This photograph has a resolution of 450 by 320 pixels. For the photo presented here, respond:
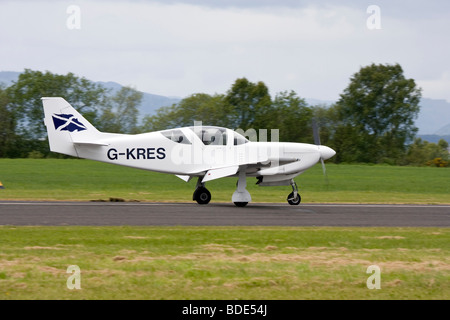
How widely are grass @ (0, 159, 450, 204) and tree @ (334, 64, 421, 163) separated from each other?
1137 inches

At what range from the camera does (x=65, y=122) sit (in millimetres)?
20453

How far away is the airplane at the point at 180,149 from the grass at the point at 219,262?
572 cm

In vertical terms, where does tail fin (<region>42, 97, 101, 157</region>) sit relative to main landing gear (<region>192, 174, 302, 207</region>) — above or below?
above

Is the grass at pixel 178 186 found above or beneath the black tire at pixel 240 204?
above

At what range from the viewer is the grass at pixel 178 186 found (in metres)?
25.3

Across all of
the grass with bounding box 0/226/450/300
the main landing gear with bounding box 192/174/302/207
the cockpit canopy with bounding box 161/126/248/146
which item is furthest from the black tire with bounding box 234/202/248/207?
the grass with bounding box 0/226/450/300

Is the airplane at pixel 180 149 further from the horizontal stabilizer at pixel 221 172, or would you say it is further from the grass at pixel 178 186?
the grass at pixel 178 186

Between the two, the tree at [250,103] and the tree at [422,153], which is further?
the tree at [422,153]

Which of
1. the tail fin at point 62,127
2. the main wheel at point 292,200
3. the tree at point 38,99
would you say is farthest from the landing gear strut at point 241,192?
the tree at point 38,99

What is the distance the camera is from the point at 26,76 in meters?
67.9

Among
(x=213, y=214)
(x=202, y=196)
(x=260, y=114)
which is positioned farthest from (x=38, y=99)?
(x=213, y=214)

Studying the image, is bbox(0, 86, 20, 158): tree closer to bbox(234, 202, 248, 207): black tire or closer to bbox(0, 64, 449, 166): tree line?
bbox(0, 64, 449, 166): tree line

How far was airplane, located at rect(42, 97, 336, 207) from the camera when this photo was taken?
20422 mm

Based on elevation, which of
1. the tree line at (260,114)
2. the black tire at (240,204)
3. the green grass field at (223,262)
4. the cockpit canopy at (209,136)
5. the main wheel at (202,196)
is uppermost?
the tree line at (260,114)
